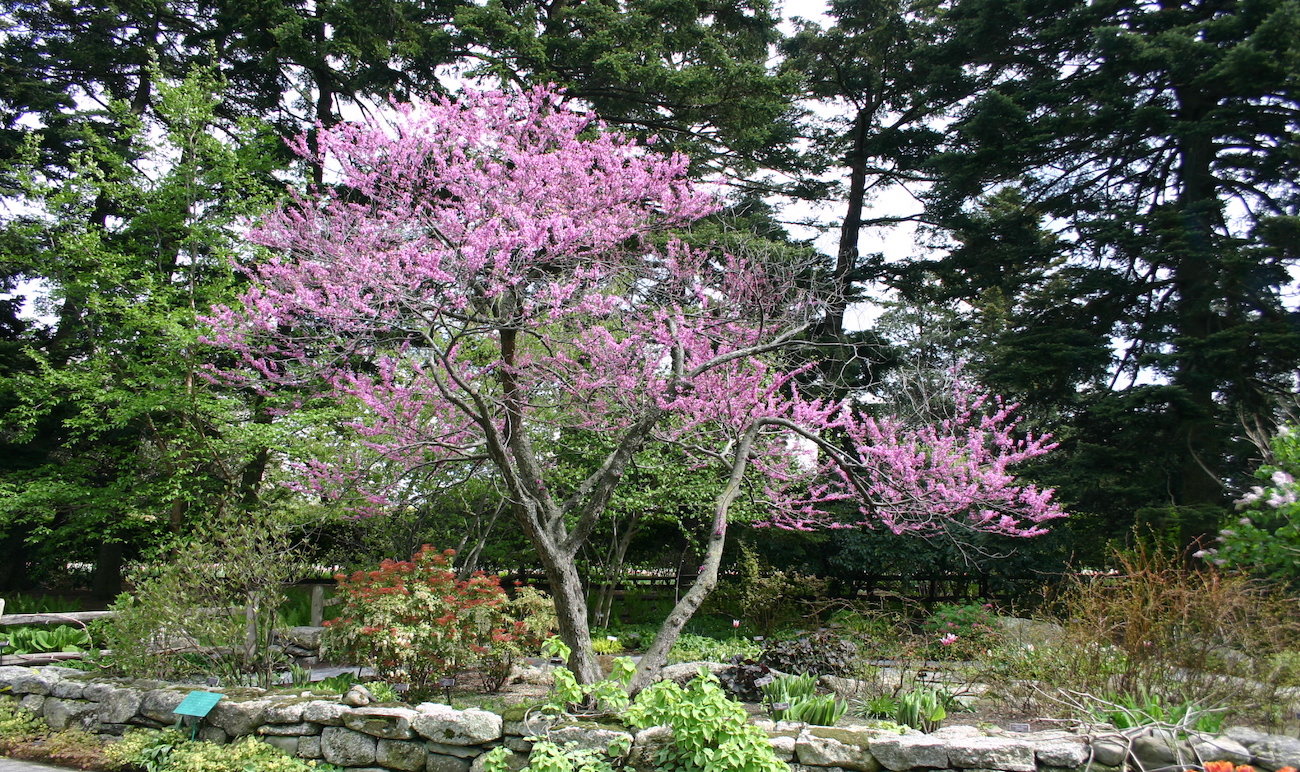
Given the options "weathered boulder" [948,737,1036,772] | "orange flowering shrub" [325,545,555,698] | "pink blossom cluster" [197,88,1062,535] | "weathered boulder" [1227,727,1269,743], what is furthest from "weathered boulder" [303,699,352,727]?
"weathered boulder" [1227,727,1269,743]

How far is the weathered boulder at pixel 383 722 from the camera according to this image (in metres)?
4.41

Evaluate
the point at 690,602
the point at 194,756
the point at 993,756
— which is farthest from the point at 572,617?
the point at 993,756

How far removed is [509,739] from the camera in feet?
13.8

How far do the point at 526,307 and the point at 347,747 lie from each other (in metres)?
3.07

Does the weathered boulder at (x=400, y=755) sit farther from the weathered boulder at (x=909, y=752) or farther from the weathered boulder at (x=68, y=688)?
the weathered boulder at (x=68, y=688)

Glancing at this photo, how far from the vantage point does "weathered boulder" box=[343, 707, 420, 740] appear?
4.41m

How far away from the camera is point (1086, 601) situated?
471 centimetres

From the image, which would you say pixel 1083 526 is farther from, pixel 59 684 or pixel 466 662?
pixel 59 684

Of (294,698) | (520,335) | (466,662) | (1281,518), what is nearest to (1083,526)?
(1281,518)

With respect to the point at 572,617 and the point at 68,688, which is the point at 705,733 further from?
the point at 68,688

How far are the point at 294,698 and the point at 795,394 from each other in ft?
15.0

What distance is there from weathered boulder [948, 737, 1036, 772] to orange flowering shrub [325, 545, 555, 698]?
3.12 m

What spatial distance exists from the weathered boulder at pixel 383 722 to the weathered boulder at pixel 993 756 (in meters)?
2.95

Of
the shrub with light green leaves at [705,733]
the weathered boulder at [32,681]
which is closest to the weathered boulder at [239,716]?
the weathered boulder at [32,681]
